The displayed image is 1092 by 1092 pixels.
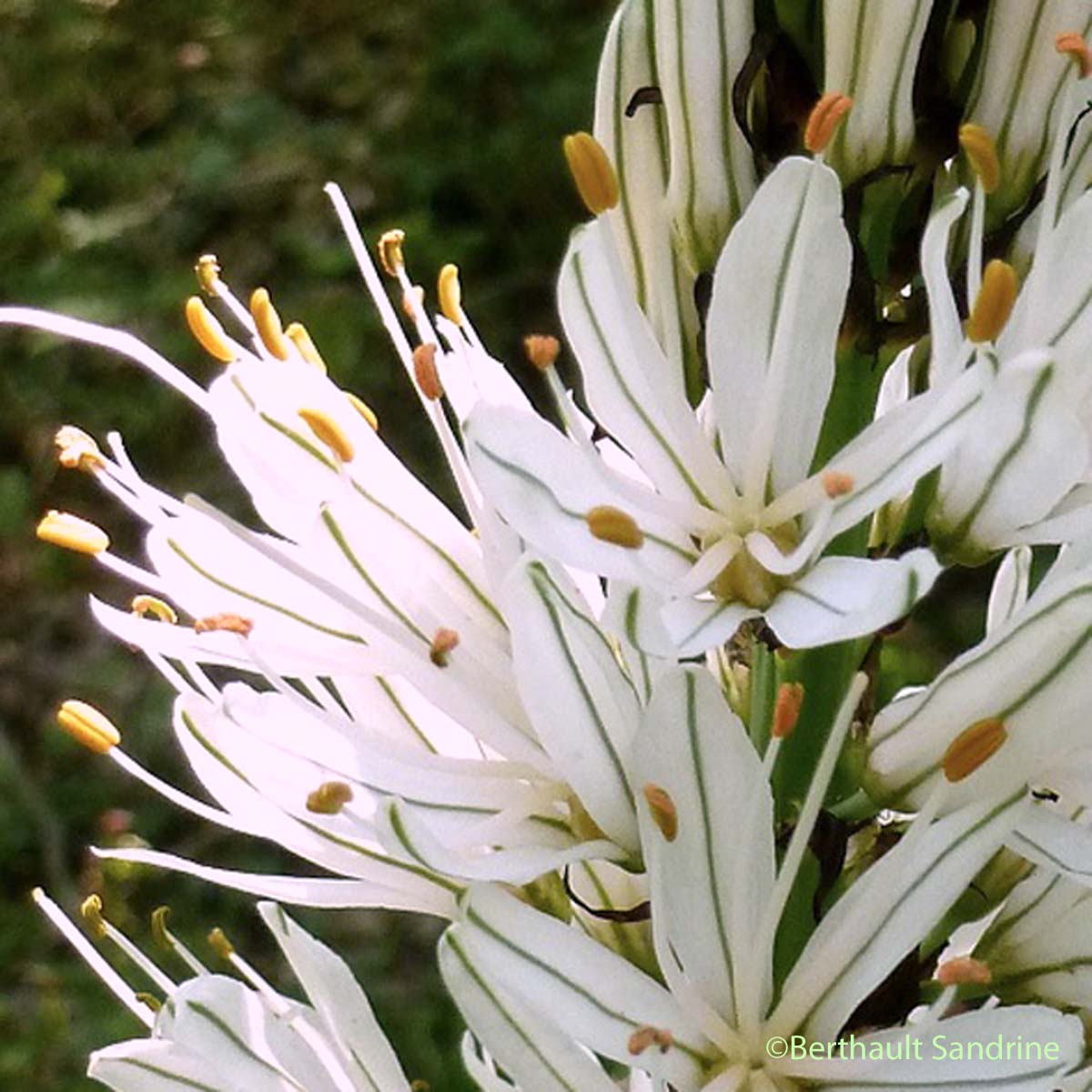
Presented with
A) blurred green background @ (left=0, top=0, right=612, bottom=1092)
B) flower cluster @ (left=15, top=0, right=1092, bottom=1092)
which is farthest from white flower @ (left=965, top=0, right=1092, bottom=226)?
blurred green background @ (left=0, top=0, right=612, bottom=1092)

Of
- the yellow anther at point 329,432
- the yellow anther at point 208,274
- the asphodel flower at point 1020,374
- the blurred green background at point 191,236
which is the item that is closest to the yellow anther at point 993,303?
the asphodel flower at point 1020,374

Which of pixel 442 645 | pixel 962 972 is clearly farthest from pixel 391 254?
pixel 962 972

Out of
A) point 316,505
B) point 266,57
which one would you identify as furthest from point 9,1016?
point 266,57

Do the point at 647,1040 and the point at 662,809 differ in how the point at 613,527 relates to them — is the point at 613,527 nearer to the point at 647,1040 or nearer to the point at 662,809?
the point at 662,809

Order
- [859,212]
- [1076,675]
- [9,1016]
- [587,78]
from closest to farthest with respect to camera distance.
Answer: [1076,675]
[859,212]
[9,1016]
[587,78]

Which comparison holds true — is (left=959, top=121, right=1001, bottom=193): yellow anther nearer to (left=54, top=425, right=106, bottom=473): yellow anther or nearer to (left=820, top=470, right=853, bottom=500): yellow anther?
Answer: (left=820, top=470, right=853, bottom=500): yellow anther

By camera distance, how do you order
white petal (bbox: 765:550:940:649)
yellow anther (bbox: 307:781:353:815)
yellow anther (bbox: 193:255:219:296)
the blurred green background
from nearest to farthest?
1. white petal (bbox: 765:550:940:649)
2. yellow anther (bbox: 307:781:353:815)
3. yellow anther (bbox: 193:255:219:296)
4. the blurred green background

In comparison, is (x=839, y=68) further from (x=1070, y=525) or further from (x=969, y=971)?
(x=969, y=971)
